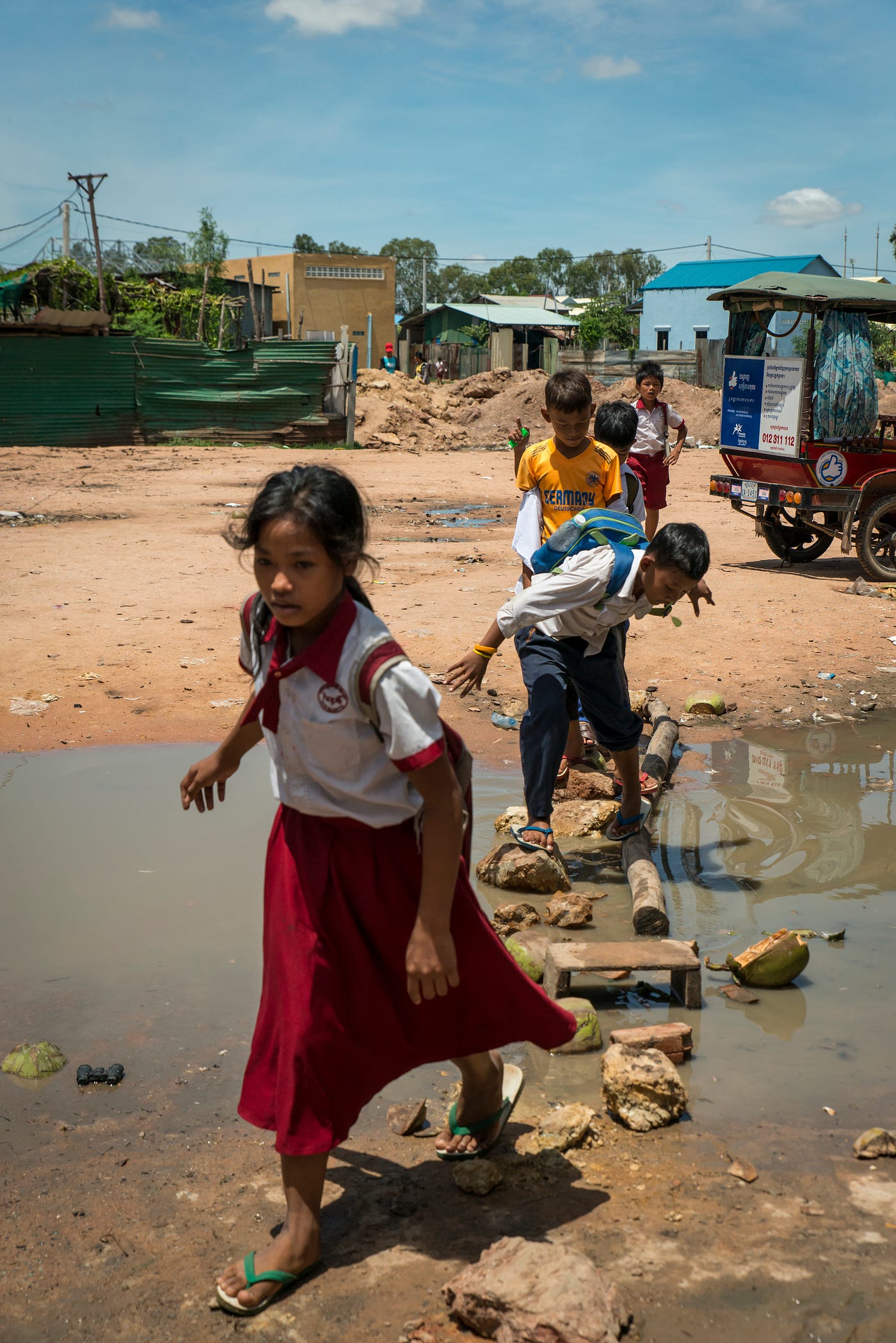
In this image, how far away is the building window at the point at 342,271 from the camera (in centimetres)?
4734

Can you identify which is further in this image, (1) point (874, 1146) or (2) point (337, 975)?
(1) point (874, 1146)

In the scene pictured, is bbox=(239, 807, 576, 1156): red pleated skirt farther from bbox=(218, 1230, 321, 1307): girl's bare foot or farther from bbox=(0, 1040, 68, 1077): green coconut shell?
bbox=(0, 1040, 68, 1077): green coconut shell

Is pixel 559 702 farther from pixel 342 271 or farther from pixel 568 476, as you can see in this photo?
pixel 342 271

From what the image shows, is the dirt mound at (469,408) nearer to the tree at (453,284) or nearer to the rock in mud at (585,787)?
the rock in mud at (585,787)

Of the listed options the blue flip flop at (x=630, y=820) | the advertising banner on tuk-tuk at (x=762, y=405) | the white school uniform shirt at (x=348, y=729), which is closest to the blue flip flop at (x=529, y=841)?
the blue flip flop at (x=630, y=820)

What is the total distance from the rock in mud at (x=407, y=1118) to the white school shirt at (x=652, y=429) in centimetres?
655

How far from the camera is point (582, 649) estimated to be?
3934 mm

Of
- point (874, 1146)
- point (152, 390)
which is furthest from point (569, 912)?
point (152, 390)

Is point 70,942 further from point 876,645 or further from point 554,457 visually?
point 876,645

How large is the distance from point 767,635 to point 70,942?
5196mm

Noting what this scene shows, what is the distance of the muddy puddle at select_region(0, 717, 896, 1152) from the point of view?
110 inches

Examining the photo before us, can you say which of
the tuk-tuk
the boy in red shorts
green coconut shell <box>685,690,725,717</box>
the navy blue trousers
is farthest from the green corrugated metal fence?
the navy blue trousers

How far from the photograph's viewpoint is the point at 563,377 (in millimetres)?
4387

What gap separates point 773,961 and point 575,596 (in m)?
1.26
